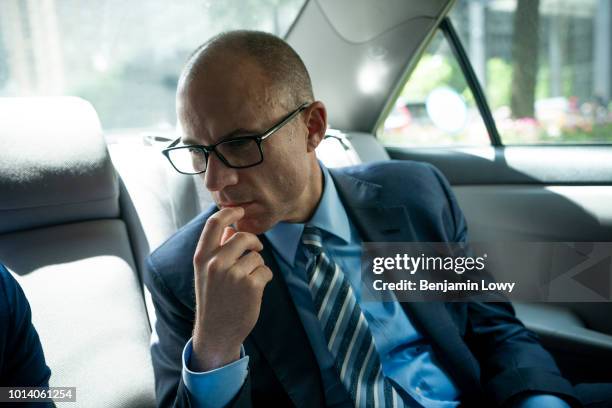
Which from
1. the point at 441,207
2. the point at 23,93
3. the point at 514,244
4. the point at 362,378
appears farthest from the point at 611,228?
the point at 23,93

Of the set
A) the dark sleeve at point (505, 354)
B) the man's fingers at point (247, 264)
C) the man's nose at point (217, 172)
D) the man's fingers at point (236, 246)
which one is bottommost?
the dark sleeve at point (505, 354)

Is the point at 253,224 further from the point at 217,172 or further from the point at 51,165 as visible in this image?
the point at 51,165

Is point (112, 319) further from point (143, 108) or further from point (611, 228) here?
point (611, 228)

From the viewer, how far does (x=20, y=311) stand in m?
1.12

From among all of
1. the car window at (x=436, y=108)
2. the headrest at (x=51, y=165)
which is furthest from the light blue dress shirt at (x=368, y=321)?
the car window at (x=436, y=108)

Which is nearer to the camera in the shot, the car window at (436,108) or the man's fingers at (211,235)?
the man's fingers at (211,235)

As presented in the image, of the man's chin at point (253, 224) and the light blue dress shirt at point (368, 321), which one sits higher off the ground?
the man's chin at point (253, 224)

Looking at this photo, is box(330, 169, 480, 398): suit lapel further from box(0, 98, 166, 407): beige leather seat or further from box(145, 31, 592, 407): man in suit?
box(0, 98, 166, 407): beige leather seat

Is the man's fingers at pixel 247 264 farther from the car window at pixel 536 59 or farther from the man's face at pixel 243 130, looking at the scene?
the car window at pixel 536 59

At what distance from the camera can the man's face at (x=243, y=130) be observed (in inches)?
48.5

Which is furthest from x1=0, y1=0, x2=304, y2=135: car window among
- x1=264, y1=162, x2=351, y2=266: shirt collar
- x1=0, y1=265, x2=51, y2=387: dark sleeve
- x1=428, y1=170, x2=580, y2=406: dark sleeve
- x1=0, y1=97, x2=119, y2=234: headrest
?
x1=428, y1=170, x2=580, y2=406: dark sleeve

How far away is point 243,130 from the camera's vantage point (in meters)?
1.24

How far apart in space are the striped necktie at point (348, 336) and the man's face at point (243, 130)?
0.18 metres

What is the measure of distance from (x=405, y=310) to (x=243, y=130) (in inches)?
23.6
